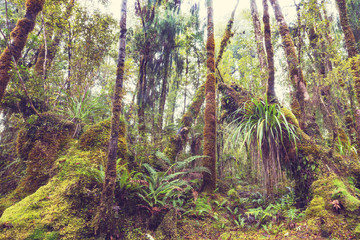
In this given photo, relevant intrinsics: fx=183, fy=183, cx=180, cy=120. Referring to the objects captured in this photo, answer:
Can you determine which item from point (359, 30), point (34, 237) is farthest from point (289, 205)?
point (359, 30)

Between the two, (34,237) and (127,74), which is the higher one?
(127,74)

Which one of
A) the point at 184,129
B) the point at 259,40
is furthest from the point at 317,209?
the point at 259,40

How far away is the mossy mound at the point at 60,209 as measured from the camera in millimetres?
2137

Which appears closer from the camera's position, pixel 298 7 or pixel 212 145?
pixel 212 145

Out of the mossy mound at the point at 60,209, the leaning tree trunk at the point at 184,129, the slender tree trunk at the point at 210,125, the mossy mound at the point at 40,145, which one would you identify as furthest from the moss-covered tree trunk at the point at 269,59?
the mossy mound at the point at 40,145

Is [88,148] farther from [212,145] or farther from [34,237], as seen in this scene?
[212,145]

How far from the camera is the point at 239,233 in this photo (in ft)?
9.59

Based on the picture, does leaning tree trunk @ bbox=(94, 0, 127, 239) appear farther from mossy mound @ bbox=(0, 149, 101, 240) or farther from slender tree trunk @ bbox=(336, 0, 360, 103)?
slender tree trunk @ bbox=(336, 0, 360, 103)

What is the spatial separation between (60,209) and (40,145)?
2.01m

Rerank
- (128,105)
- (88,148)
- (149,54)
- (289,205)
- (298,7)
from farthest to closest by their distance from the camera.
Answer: (149,54)
(128,105)
(298,7)
(88,148)
(289,205)

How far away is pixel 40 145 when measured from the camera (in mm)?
3809

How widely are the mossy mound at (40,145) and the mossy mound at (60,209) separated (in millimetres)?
616

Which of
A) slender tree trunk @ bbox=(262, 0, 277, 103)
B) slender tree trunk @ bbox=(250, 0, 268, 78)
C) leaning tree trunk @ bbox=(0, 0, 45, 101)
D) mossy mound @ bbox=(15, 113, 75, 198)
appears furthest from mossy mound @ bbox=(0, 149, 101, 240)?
slender tree trunk @ bbox=(250, 0, 268, 78)

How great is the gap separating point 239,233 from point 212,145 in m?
1.90
